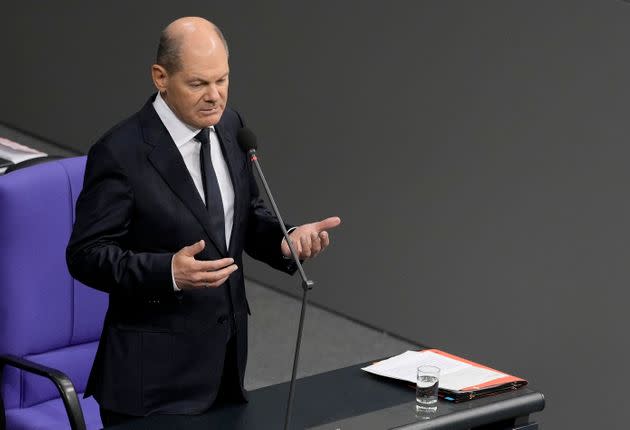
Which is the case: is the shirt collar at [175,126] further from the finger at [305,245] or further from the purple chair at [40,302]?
the purple chair at [40,302]

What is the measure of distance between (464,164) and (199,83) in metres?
2.21

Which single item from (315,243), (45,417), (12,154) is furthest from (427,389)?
(12,154)

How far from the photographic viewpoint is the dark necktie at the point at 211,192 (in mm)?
2848

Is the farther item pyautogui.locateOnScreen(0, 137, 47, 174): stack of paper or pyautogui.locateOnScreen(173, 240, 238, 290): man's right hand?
pyautogui.locateOnScreen(0, 137, 47, 174): stack of paper

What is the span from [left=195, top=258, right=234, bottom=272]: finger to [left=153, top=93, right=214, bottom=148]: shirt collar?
1.13 feet

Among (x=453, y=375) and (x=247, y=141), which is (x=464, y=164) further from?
(x=247, y=141)

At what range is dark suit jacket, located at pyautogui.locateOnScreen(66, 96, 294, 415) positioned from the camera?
2.75 meters

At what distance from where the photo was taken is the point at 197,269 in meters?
2.62

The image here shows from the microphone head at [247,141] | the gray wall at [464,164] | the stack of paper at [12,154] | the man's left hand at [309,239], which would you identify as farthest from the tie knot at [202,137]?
the gray wall at [464,164]

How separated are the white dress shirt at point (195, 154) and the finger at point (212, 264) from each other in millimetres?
265

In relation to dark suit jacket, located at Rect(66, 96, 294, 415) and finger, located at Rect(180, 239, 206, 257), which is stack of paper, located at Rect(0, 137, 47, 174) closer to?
dark suit jacket, located at Rect(66, 96, 294, 415)

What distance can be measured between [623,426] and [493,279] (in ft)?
2.32

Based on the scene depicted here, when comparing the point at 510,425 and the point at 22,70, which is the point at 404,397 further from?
the point at 22,70

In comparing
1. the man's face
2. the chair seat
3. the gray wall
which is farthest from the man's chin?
the gray wall
